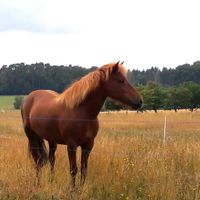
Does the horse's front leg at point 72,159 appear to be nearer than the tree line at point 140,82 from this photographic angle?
Yes

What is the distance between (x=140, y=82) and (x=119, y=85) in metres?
51.1

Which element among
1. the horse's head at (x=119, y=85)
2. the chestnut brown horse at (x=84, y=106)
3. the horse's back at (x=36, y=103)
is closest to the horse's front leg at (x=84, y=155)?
the chestnut brown horse at (x=84, y=106)

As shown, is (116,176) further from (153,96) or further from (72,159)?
(153,96)

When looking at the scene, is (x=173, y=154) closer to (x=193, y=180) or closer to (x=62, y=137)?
(x=193, y=180)

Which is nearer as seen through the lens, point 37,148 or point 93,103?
point 93,103

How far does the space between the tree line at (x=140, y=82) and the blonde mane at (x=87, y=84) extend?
1.34ft

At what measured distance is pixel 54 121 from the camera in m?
6.88

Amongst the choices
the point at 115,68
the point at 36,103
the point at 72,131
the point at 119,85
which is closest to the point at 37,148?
the point at 36,103

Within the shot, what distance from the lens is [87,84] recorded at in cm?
660

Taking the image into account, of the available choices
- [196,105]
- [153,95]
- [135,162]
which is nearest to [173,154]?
[135,162]

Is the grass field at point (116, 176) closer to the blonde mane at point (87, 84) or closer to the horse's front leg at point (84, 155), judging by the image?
the horse's front leg at point (84, 155)

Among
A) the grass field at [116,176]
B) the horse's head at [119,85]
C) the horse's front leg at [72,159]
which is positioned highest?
the horse's head at [119,85]

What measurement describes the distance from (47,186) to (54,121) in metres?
1.16

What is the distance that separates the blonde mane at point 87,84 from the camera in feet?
21.5
